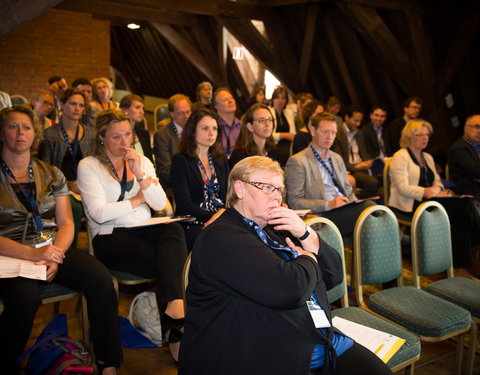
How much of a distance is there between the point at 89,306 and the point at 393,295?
152cm

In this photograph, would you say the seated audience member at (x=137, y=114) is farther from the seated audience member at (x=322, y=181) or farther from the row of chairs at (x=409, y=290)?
the row of chairs at (x=409, y=290)

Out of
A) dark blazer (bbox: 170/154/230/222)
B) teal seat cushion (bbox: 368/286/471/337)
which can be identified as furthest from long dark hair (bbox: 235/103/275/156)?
teal seat cushion (bbox: 368/286/471/337)

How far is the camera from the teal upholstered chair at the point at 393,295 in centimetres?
208

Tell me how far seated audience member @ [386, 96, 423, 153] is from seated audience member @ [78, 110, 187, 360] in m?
4.12

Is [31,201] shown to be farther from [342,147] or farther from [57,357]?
[342,147]

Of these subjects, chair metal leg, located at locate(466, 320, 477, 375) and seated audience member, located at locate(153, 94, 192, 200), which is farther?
seated audience member, located at locate(153, 94, 192, 200)

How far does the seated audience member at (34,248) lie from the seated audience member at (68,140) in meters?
1.09

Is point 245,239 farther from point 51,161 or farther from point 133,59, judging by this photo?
point 133,59

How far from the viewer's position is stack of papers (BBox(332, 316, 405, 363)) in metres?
1.80

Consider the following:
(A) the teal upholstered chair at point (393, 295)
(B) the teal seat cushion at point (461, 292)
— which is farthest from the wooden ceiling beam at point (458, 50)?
(A) the teal upholstered chair at point (393, 295)

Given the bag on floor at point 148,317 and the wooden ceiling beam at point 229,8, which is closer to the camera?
the bag on floor at point 148,317

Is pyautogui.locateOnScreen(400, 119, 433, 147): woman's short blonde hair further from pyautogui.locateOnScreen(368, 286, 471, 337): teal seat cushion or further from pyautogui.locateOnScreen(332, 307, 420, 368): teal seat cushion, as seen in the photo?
pyautogui.locateOnScreen(332, 307, 420, 368): teal seat cushion

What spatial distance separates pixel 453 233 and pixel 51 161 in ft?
10.6

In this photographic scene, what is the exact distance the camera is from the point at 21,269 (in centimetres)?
199
